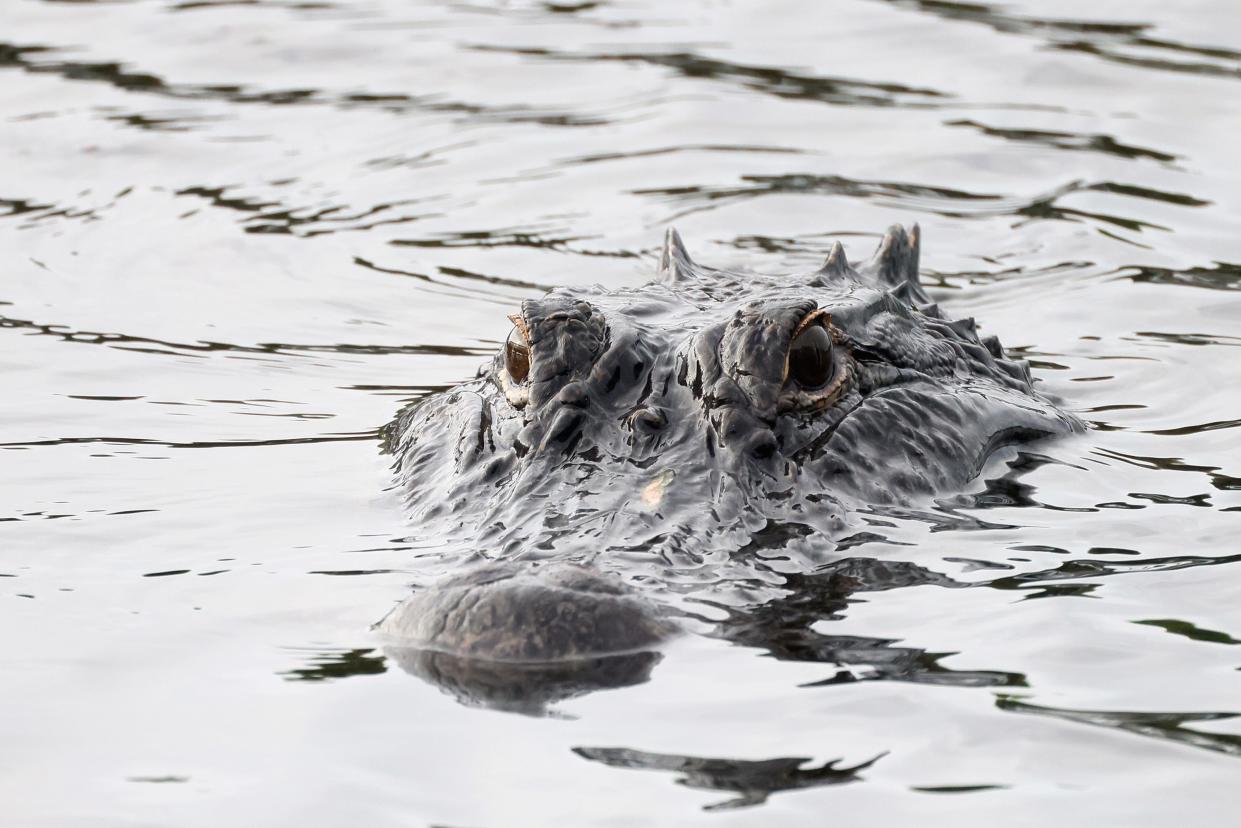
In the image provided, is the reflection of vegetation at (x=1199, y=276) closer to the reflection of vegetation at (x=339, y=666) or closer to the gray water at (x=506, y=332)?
the gray water at (x=506, y=332)

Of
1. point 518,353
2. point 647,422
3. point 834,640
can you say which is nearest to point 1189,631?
point 834,640

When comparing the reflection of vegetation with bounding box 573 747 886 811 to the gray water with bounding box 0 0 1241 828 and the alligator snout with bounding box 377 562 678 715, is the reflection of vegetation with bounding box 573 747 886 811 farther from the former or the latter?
the alligator snout with bounding box 377 562 678 715

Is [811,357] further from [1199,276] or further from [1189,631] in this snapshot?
[1199,276]

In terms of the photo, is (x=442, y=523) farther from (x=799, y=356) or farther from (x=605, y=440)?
(x=799, y=356)

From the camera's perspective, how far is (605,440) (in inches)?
231

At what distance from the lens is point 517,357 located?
6262mm

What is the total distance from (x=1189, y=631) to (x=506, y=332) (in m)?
4.89

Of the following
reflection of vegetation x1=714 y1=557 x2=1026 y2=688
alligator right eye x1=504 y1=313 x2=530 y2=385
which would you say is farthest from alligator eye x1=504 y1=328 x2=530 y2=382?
reflection of vegetation x1=714 y1=557 x2=1026 y2=688

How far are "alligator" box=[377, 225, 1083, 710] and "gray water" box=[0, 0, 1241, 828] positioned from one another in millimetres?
158

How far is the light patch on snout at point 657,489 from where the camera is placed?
214 inches

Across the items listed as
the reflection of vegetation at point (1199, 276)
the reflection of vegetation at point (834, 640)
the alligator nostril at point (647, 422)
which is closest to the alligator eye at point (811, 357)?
the alligator nostril at point (647, 422)

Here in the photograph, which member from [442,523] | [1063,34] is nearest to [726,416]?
[442,523]

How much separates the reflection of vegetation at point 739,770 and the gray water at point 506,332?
0.04 feet

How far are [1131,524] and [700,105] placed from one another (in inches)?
297
